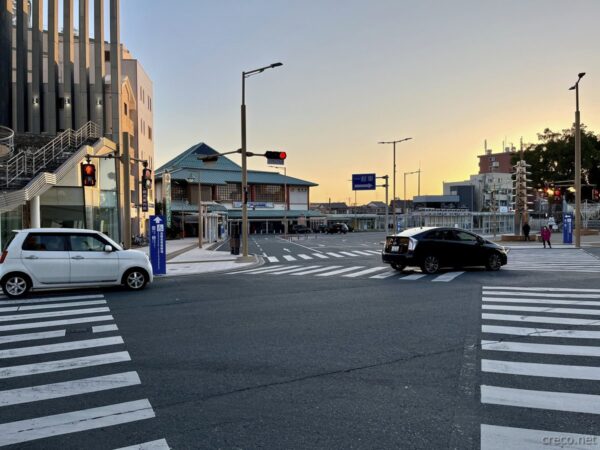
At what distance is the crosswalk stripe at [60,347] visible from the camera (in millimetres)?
7000

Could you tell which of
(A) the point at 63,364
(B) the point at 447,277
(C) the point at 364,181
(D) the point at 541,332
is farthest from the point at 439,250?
(C) the point at 364,181

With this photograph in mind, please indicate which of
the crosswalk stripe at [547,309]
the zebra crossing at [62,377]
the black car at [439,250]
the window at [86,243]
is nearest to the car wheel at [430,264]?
the black car at [439,250]

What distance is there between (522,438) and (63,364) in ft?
18.2

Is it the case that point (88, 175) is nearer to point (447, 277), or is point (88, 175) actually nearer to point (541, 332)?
point (447, 277)

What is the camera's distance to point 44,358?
673 centimetres

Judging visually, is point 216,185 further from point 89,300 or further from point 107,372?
point 107,372

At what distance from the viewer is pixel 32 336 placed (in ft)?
26.6

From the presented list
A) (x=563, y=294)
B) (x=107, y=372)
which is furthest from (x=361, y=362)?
(x=563, y=294)

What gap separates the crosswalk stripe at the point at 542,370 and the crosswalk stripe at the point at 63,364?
15.9ft

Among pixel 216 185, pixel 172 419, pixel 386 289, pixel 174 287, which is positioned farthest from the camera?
pixel 216 185

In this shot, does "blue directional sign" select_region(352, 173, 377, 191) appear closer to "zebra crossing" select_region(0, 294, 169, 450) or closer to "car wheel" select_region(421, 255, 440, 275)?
"car wheel" select_region(421, 255, 440, 275)

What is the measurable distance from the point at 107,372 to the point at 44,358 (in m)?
1.37

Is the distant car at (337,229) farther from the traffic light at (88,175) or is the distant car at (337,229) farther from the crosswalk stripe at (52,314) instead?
the crosswalk stripe at (52,314)

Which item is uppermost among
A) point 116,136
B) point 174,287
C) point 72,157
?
point 116,136
